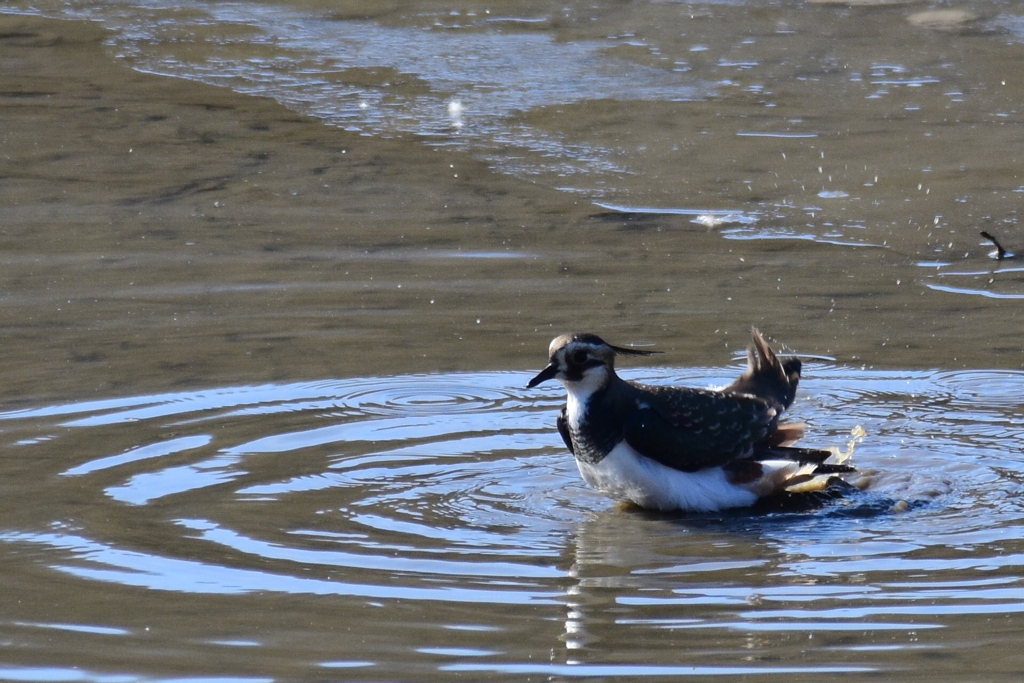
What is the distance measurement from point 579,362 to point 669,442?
1.55 feet

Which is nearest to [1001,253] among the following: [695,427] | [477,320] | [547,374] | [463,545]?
[477,320]

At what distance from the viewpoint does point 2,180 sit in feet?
37.3

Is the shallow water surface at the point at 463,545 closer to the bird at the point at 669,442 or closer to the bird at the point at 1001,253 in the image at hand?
the bird at the point at 669,442

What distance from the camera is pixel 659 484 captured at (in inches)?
247

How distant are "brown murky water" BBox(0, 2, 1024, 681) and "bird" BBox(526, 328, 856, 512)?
181 mm

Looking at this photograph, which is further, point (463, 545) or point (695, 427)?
point (695, 427)

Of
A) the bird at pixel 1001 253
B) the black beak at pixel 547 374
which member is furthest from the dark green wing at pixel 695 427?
the bird at pixel 1001 253

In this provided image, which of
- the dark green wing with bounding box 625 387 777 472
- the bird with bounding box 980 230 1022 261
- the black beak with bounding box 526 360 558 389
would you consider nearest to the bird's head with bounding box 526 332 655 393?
the black beak with bounding box 526 360 558 389

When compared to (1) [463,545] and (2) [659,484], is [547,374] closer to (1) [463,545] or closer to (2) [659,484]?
(2) [659,484]

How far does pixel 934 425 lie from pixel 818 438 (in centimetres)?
54

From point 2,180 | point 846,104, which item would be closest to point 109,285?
point 2,180

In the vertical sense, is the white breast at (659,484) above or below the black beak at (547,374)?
below

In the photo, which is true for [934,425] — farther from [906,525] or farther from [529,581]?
[529,581]

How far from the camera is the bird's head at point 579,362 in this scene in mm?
6227
